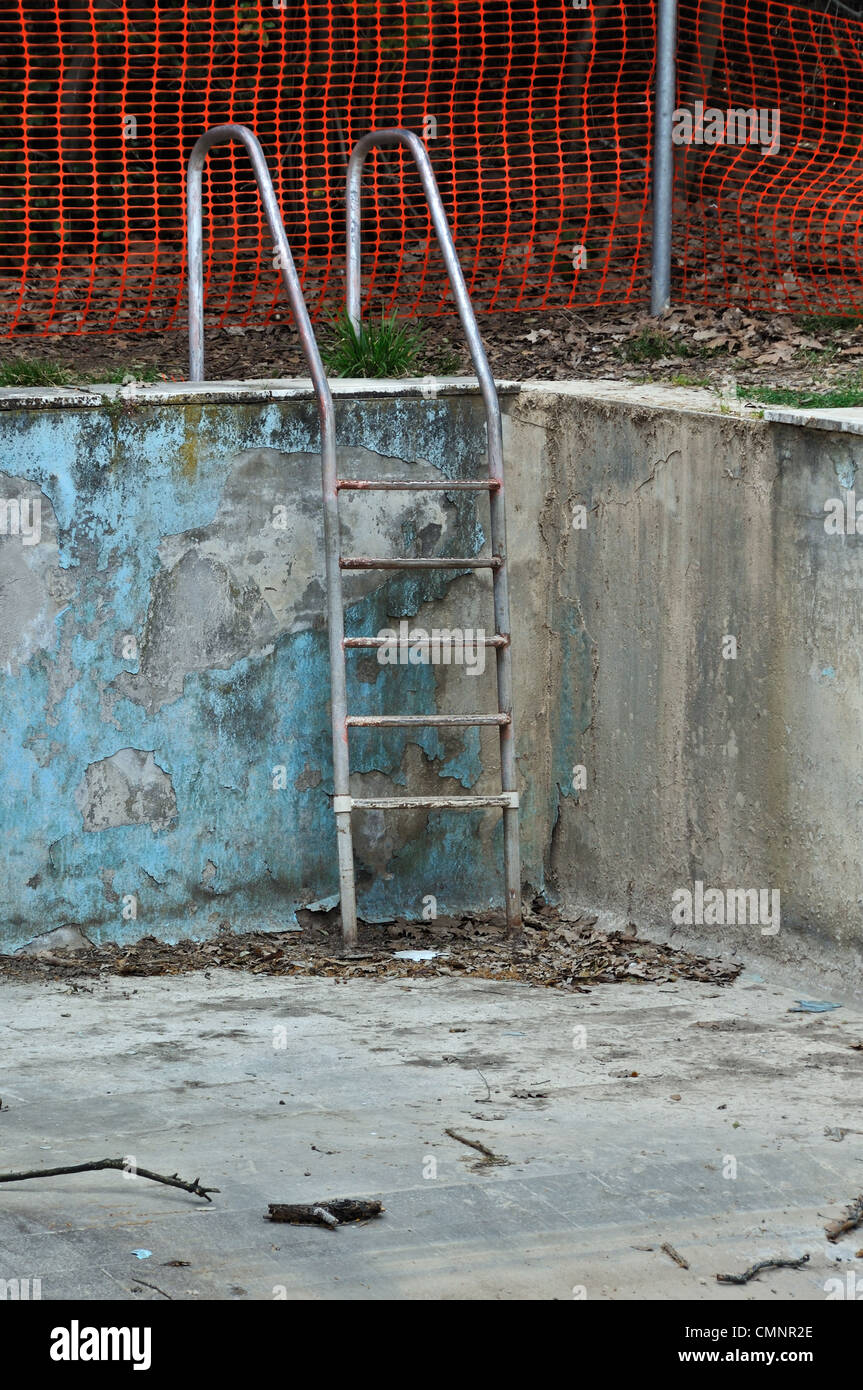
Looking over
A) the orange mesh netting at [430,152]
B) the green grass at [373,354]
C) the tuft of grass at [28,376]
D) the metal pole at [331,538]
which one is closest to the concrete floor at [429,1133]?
the metal pole at [331,538]

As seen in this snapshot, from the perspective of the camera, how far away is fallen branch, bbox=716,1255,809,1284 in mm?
3707

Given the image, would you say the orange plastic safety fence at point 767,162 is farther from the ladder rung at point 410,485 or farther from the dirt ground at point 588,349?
the ladder rung at point 410,485

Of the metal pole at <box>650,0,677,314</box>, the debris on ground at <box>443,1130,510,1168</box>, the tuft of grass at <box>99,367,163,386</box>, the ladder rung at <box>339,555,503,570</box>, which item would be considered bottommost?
the debris on ground at <box>443,1130,510,1168</box>

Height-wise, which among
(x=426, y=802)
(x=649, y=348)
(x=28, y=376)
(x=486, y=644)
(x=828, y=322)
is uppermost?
(x=828, y=322)

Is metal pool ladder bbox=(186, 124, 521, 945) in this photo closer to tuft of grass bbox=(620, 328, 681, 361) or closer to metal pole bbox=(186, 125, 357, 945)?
metal pole bbox=(186, 125, 357, 945)

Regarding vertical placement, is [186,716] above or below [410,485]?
below

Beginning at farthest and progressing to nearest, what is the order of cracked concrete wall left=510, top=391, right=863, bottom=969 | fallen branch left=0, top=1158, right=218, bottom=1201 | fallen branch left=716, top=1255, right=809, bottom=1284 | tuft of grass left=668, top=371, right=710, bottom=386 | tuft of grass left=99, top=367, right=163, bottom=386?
tuft of grass left=99, top=367, right=163, bottom=386 < tuft of grass left=668, top=371, right=710, bottom=386 < cracked concrete wall left=510, top=391, right=863, bottom=969 < fallen branch left=0, top=1158, right=218, bottom=1201 < fallen branch left=716, top=1255, right=809, bottom=1284

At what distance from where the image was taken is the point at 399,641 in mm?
6301

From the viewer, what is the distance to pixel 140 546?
248 inches

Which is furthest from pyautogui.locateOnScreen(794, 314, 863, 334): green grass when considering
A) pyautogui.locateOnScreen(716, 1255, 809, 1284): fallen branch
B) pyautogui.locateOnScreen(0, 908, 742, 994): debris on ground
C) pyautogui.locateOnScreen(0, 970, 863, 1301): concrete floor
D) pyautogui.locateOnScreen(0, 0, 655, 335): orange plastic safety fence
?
pyautogui.locateOnScreen(716, 1255, 809, 1284): fallen branch

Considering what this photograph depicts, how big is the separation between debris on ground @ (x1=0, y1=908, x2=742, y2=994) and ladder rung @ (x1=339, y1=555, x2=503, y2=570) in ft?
4.51

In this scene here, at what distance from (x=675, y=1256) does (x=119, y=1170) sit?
4.44ft

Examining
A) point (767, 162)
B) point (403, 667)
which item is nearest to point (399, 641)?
point (403, 667)

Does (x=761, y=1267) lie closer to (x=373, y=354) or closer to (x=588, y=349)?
(x=373, y=354)
